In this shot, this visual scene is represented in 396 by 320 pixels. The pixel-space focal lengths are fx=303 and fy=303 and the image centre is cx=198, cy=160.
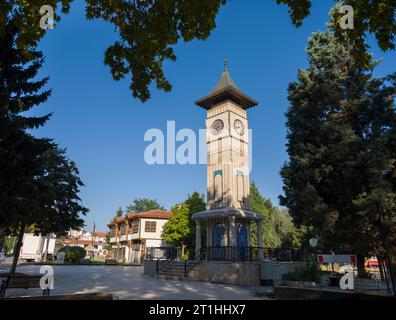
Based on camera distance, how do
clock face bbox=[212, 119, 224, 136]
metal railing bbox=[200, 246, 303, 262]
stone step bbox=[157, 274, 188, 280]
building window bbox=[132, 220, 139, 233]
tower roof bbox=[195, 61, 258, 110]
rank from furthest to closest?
building window bbox=[132, 220, 139, 233], tower roof bbox=[195, 61, 258, 110], clock face bbox=[212, 119, 224, 136], metal railing bbox=[200, 246, 303, 262], stone step bbox=[157, 274, 188, 280]

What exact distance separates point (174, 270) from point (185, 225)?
40.5 ft

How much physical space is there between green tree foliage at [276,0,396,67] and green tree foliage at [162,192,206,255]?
92.2ft

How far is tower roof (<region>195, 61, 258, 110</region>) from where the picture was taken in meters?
27.1

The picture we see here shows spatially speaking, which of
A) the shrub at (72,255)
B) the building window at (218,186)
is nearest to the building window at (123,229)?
the shrub at (72,255)

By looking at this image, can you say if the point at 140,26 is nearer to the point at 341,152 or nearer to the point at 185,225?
the point at 341,152

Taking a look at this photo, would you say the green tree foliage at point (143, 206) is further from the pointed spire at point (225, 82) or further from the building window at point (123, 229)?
the pointed spire at point (225, 82)

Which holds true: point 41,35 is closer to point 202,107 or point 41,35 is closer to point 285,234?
point 202,107

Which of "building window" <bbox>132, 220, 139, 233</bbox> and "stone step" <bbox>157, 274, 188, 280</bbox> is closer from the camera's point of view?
"stone step" <bbox>157, 274, 188, 280</bbox>

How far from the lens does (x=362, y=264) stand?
71.6 feet

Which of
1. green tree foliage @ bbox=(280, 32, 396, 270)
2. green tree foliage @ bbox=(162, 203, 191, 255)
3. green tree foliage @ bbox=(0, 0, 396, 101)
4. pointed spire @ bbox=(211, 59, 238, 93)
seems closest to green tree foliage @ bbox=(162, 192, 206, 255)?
green tree foliage @ bbox=(162, 203, 191, 255)

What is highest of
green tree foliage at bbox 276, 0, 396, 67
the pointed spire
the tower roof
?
the pointed spire

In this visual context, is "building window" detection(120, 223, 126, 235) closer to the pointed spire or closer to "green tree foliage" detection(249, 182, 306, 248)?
"green tree foliage" detection(249, 182, 306, 248)

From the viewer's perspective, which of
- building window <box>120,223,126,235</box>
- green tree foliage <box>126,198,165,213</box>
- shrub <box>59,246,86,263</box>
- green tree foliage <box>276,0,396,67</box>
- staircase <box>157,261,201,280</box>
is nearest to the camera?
green tree foliage <box>276,0,396,67</box>

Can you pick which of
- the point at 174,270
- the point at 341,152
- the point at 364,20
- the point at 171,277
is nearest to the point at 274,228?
the point at 174,270
